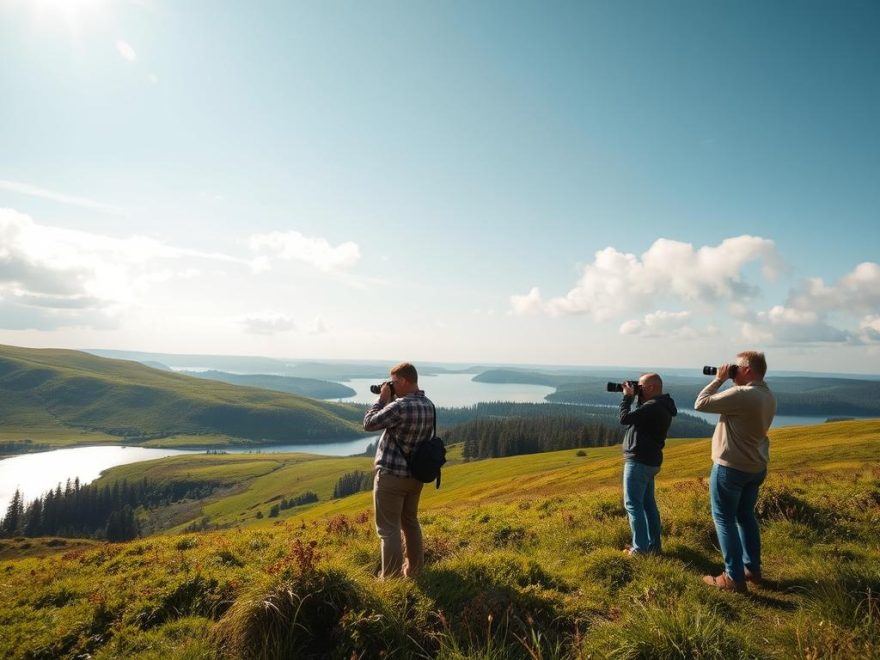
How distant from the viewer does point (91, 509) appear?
135 m

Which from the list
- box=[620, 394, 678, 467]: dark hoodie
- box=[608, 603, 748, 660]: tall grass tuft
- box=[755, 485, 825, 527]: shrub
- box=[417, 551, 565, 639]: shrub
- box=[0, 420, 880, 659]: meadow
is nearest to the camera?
box=[608, 603, 748, 660]: tall grass tuft

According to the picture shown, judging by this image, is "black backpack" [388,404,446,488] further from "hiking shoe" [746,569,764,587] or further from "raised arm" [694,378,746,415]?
"hiking shoe" [746,569,764,587]

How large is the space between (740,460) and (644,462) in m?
1.65

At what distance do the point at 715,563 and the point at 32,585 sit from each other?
13.4 m

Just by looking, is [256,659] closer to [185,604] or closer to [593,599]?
[185,604]

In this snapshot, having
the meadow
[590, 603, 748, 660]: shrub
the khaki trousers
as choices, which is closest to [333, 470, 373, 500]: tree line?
the meadow

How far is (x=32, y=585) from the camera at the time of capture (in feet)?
29.1

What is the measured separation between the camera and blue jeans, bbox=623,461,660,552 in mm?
8234

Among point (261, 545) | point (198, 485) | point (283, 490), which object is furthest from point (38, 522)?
point (261, 545)

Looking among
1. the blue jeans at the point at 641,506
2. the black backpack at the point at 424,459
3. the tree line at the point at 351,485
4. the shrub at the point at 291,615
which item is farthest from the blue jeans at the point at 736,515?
the tree line at the point at 351,485

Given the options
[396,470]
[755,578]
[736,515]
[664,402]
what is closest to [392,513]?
[396,470]

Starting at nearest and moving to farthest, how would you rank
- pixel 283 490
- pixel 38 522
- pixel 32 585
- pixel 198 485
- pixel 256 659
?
pixel 256 659 < pixel 32 585 < pixel 38 522 < pixel 283 490 < pixel 198 485

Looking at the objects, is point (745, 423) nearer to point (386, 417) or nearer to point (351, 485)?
point (386, 417)

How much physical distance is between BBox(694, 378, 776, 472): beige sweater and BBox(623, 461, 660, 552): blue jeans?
1.49 m
